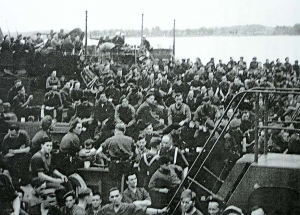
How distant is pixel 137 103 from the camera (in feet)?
9.00

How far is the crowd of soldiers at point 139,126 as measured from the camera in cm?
251

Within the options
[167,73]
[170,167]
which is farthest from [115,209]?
[167,73]

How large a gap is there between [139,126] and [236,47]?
29.3 inches

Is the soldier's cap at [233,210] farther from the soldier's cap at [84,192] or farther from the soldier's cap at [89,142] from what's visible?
the soldier's cap at [89,142]

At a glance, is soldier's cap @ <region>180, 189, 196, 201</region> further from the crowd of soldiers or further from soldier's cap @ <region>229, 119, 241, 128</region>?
soldier's cap @ <region>229, 119, 241, 128</region>

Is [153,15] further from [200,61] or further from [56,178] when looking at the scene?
[56,178]

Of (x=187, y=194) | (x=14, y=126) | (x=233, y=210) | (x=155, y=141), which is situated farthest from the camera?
(x=14, y=126)

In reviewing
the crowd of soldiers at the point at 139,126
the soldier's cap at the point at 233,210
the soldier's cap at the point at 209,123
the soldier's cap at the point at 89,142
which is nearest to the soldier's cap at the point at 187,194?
the crowd of soldiers at the point at 139,126

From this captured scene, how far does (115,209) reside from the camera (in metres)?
2.46

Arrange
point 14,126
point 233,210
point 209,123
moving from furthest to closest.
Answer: point 14,126
point 209,123
point 233,210

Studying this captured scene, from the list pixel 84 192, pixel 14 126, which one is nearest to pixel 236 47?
pixel 84 192

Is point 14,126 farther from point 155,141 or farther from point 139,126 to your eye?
point 155,141

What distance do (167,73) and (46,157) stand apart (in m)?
0.95

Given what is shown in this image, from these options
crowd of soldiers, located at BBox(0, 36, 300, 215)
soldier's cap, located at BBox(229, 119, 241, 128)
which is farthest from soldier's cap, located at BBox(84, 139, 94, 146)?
soldier's cap, located at BBox(229, 119, 241, 128)
